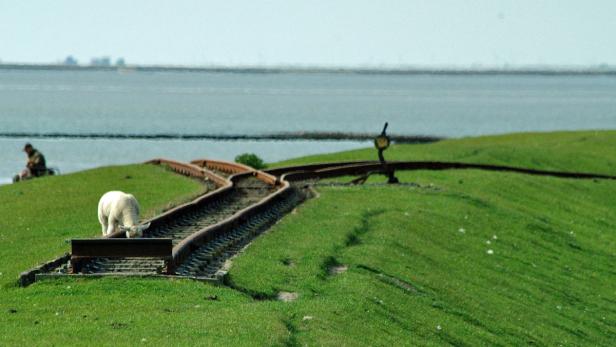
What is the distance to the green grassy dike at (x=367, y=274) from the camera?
16.7m

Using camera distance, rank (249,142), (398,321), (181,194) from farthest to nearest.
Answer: (249,142) → (181,194) → (398,321)

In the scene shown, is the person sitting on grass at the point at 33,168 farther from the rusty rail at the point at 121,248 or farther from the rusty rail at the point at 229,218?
the rusty rail at the point at 121,248

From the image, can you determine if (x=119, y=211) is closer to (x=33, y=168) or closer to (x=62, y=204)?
(x=62, y=204)

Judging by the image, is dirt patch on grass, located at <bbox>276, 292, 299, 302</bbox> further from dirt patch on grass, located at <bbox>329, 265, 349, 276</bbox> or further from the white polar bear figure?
the white polar bear figure

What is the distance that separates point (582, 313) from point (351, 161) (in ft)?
85.5

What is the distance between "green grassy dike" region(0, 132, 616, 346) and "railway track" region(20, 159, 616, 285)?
2.23 ft

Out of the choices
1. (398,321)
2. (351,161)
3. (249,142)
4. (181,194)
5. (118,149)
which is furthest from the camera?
(249,142)

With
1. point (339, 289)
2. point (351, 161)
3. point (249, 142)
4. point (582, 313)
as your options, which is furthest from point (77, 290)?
point (249, 142)

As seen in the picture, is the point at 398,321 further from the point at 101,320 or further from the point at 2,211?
the point at 2,211

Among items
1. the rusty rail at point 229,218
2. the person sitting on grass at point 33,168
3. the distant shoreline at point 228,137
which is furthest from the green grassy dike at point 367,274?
the distant shoreline at point 228,137

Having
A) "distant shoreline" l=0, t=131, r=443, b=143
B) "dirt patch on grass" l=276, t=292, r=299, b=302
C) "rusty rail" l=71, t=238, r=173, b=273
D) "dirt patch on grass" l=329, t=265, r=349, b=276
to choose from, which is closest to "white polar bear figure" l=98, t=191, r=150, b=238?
"rusty rail" l=71, t=238, r=173, b=273

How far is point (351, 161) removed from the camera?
170 feet

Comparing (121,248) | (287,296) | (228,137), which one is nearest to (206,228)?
(121,248)

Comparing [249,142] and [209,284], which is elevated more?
[209,284]
